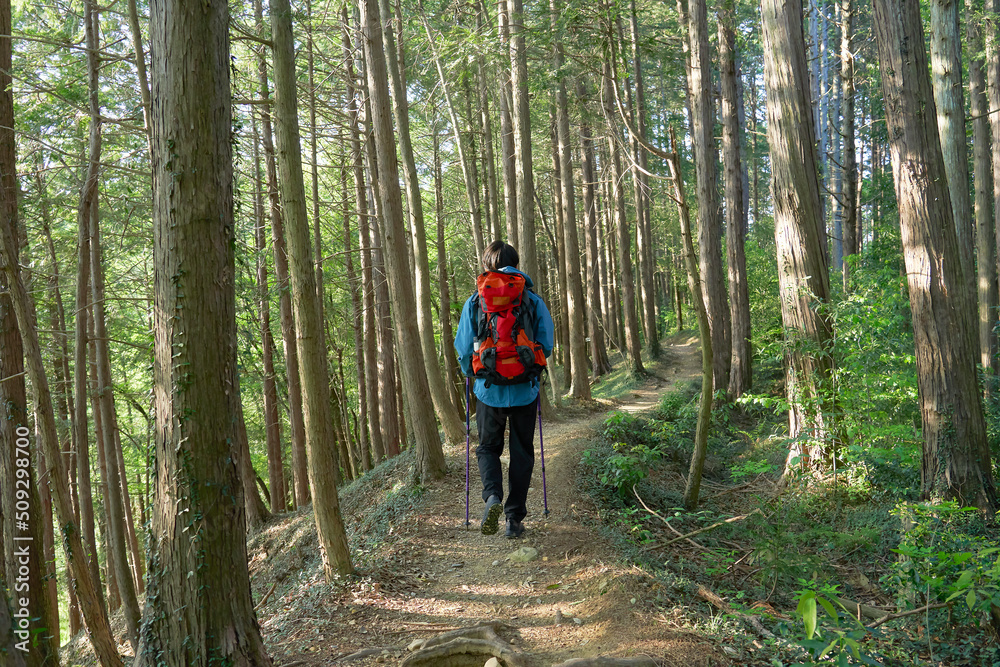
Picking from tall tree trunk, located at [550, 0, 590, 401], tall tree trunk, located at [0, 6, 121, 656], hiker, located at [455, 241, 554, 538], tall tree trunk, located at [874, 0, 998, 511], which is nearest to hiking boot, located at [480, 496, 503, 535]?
hiker, located at [455, 241, 554, 538]

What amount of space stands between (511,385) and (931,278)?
4.78 m

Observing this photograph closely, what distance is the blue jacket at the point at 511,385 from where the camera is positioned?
17.3 ft

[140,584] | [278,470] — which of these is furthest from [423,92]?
[140,584]

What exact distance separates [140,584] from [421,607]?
840 inches

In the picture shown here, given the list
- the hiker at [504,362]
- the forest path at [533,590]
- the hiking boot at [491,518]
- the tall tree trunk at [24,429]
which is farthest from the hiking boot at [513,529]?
the tall tree trunk at [24,429]

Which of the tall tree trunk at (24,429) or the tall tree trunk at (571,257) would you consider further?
the tall tree trunk at (571,257)

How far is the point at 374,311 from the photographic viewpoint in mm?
15859

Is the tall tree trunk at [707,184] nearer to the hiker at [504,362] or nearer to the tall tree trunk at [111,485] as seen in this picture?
the hiker at [504,362]

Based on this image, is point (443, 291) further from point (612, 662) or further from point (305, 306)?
point (612, 662)

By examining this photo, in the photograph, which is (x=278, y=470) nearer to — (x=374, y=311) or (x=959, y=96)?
(x=374, y=311)

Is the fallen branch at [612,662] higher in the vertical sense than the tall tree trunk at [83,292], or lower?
lower

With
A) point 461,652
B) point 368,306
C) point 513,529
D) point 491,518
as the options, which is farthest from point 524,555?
point 368,306

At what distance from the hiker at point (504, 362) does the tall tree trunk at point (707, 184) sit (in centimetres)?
774

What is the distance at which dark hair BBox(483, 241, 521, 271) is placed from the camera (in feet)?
17.8
